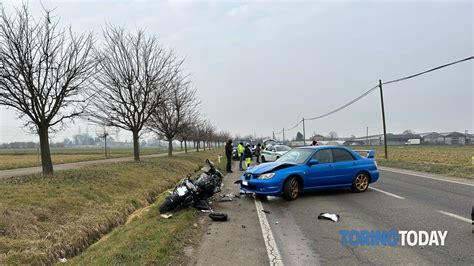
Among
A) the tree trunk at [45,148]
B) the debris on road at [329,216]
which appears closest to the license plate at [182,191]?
the debris on road at [329,216]

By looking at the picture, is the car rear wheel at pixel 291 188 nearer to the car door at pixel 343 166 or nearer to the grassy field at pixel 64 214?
the car door at pixel 343 166

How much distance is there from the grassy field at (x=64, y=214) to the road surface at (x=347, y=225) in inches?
51.1

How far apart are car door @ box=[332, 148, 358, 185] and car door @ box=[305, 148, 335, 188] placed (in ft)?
0.56

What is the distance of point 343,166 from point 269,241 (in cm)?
534

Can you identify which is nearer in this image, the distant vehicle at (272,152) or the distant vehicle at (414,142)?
the distant vehicle at (272,152)

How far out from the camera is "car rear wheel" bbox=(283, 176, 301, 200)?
8.91m

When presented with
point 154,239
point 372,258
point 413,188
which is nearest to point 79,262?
point 154,239

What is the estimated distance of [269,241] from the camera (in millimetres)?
5410

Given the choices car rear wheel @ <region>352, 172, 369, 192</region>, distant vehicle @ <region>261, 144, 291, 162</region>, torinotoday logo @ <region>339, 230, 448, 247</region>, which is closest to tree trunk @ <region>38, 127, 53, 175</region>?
car rear wheel @ <region>352, 172, 369, 192</region>

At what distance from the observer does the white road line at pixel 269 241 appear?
454 centimetres

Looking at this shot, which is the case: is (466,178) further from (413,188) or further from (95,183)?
(95,183)

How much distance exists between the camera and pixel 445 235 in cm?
544

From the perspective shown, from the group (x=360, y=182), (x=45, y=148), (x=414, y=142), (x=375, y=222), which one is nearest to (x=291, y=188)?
(x=360, y=182)

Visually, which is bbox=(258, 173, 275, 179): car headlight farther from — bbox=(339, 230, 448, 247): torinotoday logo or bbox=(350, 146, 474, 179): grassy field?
bbox=(350, 146, 474, 179): grassy field
